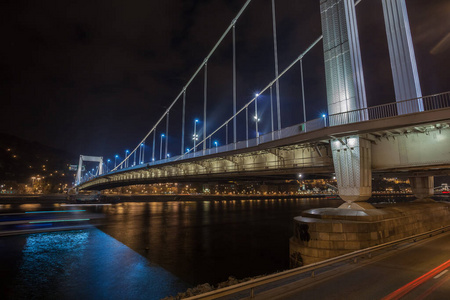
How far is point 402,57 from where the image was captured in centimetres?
1577

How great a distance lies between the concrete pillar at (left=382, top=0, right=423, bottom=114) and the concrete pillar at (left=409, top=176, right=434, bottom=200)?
16.8 meters

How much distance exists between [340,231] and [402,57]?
11.8 metres

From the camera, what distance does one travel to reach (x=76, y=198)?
83438 mm

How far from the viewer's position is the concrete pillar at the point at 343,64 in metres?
15.6

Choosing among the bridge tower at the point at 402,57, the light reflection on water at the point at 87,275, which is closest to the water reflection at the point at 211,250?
the light reflection on water at the point at 87,275

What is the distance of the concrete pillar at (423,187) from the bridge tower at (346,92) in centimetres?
1727

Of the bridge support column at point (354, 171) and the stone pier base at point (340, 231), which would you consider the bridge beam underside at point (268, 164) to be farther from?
the stone pier base at point (340, 231)

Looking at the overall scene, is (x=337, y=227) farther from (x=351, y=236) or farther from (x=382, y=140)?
(x=382, y=140)

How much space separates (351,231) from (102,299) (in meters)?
11.6

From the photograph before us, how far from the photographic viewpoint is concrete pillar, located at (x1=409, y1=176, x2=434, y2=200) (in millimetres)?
26828

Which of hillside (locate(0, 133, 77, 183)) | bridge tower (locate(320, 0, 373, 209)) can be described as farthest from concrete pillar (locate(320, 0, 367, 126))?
hillside (locate(0, 133, 77, 183))

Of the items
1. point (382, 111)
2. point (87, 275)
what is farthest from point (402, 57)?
point (87, 275)

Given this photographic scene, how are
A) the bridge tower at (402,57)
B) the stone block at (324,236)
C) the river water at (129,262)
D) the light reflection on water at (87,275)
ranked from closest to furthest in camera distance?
the light reflection on water at (87,275) → the stone block at (324,236) → the river water at (129,262) → the bridge tower at (402,57)

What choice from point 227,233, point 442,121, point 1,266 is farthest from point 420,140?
point 1,266
